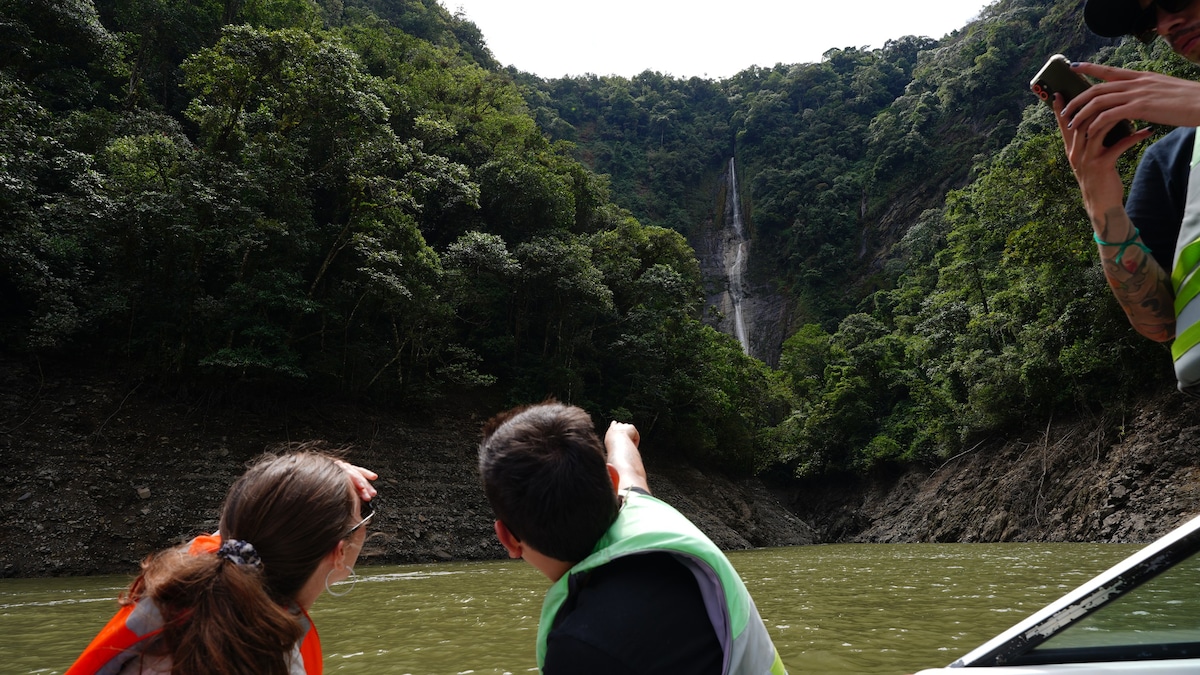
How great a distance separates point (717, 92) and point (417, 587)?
67.2 metres

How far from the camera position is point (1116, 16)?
1294 mm

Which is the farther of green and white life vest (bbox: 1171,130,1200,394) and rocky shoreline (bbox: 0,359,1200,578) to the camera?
rocky shoreline (bbox: 0,359,1200,578)

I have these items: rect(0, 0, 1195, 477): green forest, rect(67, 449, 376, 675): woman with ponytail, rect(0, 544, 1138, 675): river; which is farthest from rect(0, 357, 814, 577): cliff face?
rect(67, 449, 376, 675): woman with ponytail

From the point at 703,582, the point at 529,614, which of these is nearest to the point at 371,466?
the point at 529,614

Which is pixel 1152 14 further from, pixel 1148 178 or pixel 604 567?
pixel 604 567

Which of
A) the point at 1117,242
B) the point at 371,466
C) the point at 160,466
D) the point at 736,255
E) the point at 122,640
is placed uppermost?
the point at 736,255

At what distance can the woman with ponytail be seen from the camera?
1.23 m

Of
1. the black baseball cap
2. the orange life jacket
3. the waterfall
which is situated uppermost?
the waterfall

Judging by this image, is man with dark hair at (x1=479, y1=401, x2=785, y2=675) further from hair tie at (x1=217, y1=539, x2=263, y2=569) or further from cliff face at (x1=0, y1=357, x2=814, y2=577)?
cliff face at (x1=0, y1=357, x2=814, y2=577)

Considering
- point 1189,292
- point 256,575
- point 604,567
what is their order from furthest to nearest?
point 256,575
point 604,567
point 1189,292

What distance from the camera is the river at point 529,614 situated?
452 centimetres

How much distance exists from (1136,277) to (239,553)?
1876mm

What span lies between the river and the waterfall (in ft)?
116

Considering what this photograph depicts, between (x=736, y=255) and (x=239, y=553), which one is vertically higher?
(x=736, y=255)
